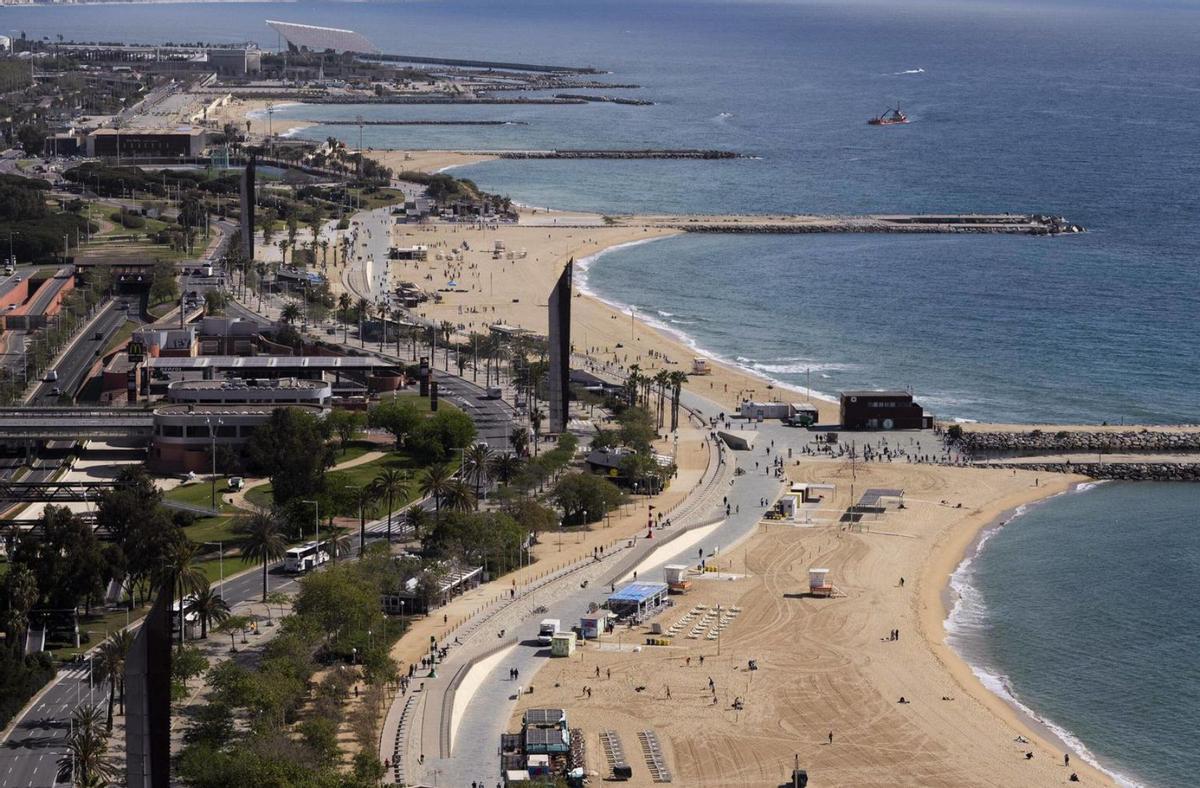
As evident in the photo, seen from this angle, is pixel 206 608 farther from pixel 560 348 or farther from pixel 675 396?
pixel 675 396

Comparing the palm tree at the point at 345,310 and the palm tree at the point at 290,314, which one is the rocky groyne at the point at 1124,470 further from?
the palm tree at the point at 290,314

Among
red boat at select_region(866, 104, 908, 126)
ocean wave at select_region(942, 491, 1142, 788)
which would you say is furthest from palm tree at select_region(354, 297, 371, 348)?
red boat at select_region(866, 104, 908, 126)

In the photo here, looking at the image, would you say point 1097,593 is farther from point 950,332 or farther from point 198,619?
point 950,332

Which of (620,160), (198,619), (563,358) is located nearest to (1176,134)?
(620,160)

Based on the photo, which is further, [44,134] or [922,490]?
[44,134]

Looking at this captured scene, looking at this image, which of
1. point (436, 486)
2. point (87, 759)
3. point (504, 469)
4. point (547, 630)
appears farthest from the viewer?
point (504, 469)

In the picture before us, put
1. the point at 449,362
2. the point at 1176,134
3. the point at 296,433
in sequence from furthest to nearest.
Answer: the point at 1176,134, the point at 449,362, the point at 296,433

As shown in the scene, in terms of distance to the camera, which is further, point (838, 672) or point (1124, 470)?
point (1124, 470)

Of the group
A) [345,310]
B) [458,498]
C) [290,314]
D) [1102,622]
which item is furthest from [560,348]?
[345,310]
